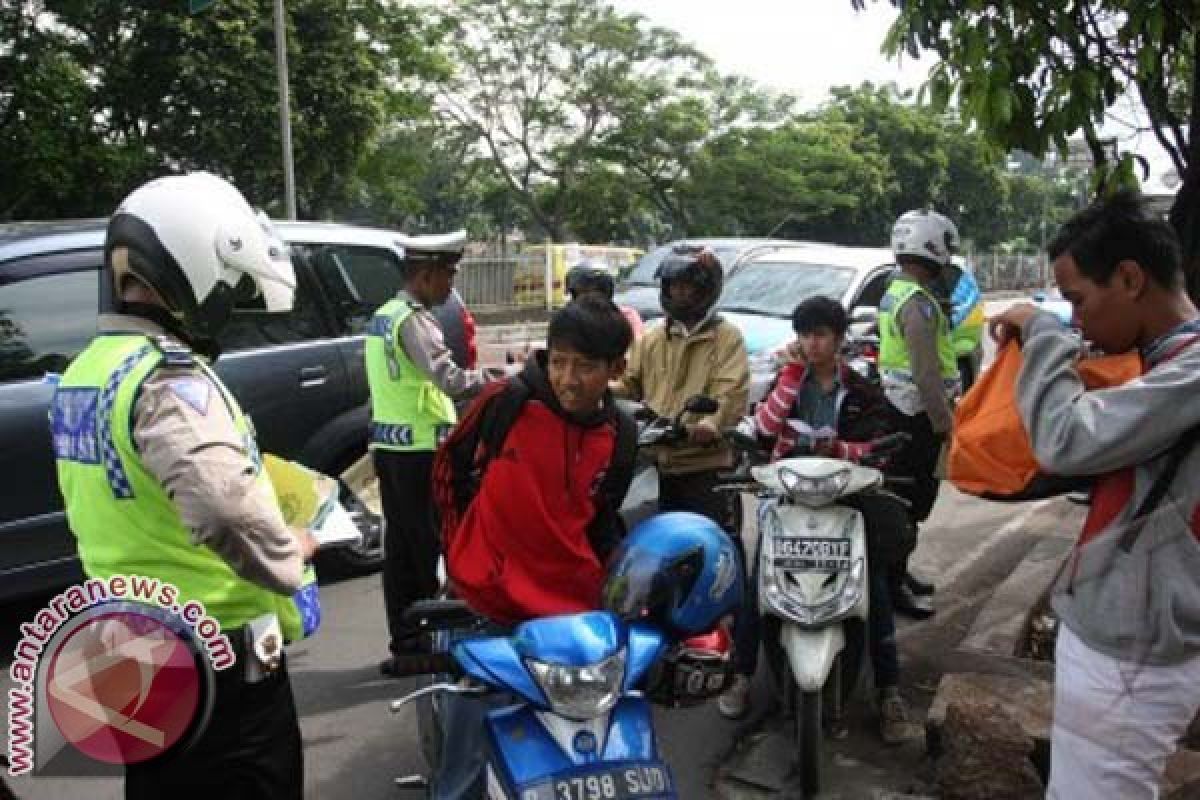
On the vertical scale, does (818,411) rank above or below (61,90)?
below

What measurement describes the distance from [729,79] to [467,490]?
2929cm

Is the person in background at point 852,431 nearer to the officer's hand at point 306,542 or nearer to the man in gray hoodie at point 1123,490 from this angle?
the man in gray hoodie at point 1123,490

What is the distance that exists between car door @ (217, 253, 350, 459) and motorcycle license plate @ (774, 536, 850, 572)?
280 centimetres

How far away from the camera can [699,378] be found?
4000 millimetres

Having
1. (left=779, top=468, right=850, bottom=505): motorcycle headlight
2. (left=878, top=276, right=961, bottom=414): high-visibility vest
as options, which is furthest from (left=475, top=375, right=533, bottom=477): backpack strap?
(left=878, top=276, right=961, bottom=414): high-visibility vest

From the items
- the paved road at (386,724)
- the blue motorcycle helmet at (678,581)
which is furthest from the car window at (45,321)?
the blue motorcycle helmet at (678,581)

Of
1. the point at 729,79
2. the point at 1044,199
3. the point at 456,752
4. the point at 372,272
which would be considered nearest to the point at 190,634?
the point at 456,752

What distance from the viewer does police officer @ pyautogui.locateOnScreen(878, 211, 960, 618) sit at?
4262mm

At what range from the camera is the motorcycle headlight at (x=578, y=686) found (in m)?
1.84

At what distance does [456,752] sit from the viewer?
2193mm

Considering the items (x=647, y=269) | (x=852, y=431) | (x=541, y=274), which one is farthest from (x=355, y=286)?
(x=541, y=274)

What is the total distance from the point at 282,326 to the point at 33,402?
4.46 ft

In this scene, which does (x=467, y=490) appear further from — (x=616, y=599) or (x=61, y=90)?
(x=61, y=90)

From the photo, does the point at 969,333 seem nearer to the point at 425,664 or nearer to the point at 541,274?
the point at 425,664
